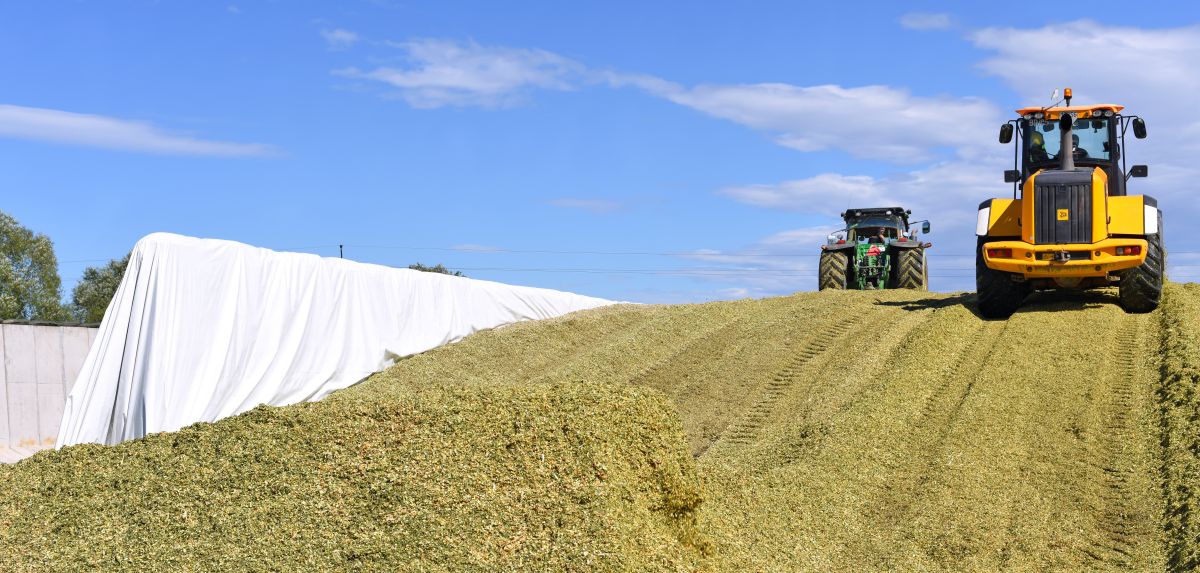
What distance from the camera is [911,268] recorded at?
55.8 ft

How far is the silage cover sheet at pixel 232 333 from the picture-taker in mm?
10062

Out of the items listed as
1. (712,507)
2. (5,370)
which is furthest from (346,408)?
(5,370)

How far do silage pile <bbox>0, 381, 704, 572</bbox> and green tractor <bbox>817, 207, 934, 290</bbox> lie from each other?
1099 centimetres

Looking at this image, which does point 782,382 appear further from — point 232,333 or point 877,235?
point 877,235

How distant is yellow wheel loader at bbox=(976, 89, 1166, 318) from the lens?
11758mm

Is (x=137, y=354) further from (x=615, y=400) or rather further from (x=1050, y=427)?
(x=1050, y=427)

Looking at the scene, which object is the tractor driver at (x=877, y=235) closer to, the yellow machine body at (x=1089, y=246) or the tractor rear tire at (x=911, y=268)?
the tractor rear tire at (x=911, y=268)

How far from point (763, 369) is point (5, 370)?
8623 mm

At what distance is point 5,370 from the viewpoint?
12.6 metres

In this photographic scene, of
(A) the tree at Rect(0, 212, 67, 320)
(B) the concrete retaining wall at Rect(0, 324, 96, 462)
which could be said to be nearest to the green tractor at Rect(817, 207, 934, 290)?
(B) the concrete retaining wall at Rect(0, 324, 96, 462)

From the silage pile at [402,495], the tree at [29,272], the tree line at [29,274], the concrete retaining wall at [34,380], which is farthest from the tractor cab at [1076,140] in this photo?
the tree at [29,272]

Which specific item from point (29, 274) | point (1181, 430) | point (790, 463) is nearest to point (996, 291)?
point (1181, 430)

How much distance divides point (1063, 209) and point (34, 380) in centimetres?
1182

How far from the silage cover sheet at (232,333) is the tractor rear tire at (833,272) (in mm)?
5905
